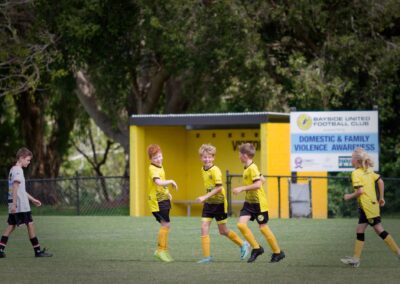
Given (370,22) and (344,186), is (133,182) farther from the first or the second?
(370,22)

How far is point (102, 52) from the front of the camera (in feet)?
122

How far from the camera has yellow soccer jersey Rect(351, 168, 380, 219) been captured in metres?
14.9

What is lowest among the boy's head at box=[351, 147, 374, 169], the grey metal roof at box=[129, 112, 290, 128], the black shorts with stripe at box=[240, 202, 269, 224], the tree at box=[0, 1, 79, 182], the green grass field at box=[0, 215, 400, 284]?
the green grass field at box=[0, 215, 400, 284]

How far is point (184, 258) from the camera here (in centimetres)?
1653

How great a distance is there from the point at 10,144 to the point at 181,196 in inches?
681

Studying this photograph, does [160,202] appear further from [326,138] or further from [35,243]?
[326,138]

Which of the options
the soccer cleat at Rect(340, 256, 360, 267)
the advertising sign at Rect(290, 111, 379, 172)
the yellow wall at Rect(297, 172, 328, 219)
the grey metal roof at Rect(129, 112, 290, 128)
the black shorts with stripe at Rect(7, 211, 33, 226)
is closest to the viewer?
the soccer cleat at Rect(340, 256, 360, 267)

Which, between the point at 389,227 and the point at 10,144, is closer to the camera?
the point at 389,227

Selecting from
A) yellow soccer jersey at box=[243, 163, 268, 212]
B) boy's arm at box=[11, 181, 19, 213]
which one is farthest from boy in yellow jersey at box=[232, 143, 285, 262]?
boy's arm at box=[11, 181, 19, 213]

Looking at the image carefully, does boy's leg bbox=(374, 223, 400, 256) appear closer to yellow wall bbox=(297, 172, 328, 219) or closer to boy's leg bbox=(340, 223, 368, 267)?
boy's leg bbox=(340, 223, 368, 267)

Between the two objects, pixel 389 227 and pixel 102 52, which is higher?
pixel 102 52

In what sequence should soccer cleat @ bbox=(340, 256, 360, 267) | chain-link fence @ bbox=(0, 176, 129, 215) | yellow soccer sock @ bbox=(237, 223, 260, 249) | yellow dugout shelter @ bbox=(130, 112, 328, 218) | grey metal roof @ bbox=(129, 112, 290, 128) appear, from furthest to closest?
chain-link fence @ bbox=(0, 176, 129, 215) < yellow dugout shelter @ bbox=(130, 112, 328, 218) < grey metal roof @ bbox=(129, 112, 290, 128) < yellow soccer sock @ bbox=(237, 223, 260, 249) < soccer cleat @ bbox=(340, 256, 360, 267)

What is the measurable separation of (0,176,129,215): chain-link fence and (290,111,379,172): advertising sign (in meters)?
6.09

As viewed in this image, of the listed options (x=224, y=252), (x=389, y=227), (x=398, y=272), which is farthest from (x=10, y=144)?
(x=398, y=272)
